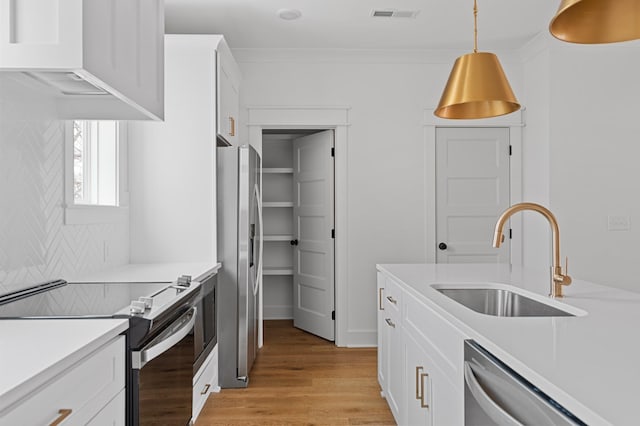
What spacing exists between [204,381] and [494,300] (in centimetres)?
170

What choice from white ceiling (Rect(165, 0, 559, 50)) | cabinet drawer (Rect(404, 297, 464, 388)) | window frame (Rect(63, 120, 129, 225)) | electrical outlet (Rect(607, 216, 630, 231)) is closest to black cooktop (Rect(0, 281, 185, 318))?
window frame (Rect(63, 120, 129, 225))

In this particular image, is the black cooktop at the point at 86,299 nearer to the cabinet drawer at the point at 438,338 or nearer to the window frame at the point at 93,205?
the window frame at the point at 93,205

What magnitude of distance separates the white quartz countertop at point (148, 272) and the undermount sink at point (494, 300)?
4.55 ft

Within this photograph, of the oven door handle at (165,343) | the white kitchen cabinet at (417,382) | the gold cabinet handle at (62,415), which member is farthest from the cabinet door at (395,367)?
the gold cabinet handle at (62,415)

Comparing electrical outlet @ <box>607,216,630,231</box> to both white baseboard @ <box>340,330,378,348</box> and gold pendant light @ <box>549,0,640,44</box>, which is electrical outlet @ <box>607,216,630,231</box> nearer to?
white baseboard @ <box>340,330,378,348</box>

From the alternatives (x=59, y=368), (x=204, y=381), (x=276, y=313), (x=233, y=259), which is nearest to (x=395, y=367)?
(x=204, y=381)

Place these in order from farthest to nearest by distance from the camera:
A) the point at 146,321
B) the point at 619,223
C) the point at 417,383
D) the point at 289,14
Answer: the point at 619,223
the point at 289,14
the point at 417,383
the point at 146,321

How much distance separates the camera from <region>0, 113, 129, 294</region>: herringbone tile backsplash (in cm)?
179

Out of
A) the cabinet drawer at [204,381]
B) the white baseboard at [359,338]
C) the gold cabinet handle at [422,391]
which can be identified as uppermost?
the gold cabinet handle at [422,391]

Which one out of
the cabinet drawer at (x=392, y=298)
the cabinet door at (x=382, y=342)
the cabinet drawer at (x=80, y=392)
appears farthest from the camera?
the cabinet door at (x=382, y=342)

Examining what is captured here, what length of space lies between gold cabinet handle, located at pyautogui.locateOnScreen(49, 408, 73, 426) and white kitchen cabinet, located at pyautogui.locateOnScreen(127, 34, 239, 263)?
7.07ft

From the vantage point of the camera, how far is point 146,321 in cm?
145

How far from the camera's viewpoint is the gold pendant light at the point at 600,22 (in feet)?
4.41

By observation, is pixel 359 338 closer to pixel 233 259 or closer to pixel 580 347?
pixel 233 259
